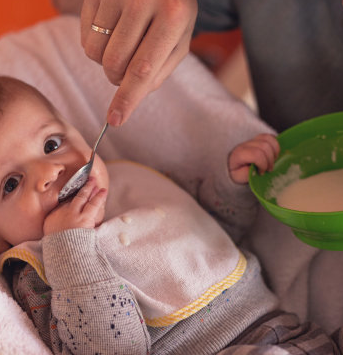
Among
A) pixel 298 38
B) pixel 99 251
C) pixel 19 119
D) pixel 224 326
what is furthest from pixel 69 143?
pixel 298 38

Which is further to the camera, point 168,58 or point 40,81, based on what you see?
point 40,81

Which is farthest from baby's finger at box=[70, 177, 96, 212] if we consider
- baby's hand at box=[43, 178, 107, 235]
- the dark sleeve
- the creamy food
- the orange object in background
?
the orange object in background

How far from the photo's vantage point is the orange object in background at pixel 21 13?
1.73m

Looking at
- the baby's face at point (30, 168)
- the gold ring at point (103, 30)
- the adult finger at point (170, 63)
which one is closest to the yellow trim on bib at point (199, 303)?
the baby's face at point (30, 168)

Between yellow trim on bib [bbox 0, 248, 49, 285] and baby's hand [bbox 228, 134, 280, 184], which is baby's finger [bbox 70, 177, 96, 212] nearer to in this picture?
yellow trim on bib [bbox 0, 248, 49, 285]

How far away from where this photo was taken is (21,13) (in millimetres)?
1774

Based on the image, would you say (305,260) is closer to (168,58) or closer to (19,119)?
(168,58)

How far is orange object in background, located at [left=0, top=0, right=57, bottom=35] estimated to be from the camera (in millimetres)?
1733

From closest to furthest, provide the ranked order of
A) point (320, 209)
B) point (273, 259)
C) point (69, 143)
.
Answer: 1. point (320, 209)
2. point (69, 143)
3. point (273, 259)

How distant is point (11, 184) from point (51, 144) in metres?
→ 0.11

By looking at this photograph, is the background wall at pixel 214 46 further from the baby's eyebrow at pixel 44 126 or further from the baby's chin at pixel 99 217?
the baby's chin at pixel 99 217

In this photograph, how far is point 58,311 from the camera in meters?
0.81

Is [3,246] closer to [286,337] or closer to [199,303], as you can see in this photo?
[199,303]

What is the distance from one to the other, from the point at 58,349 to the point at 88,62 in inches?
27.0
